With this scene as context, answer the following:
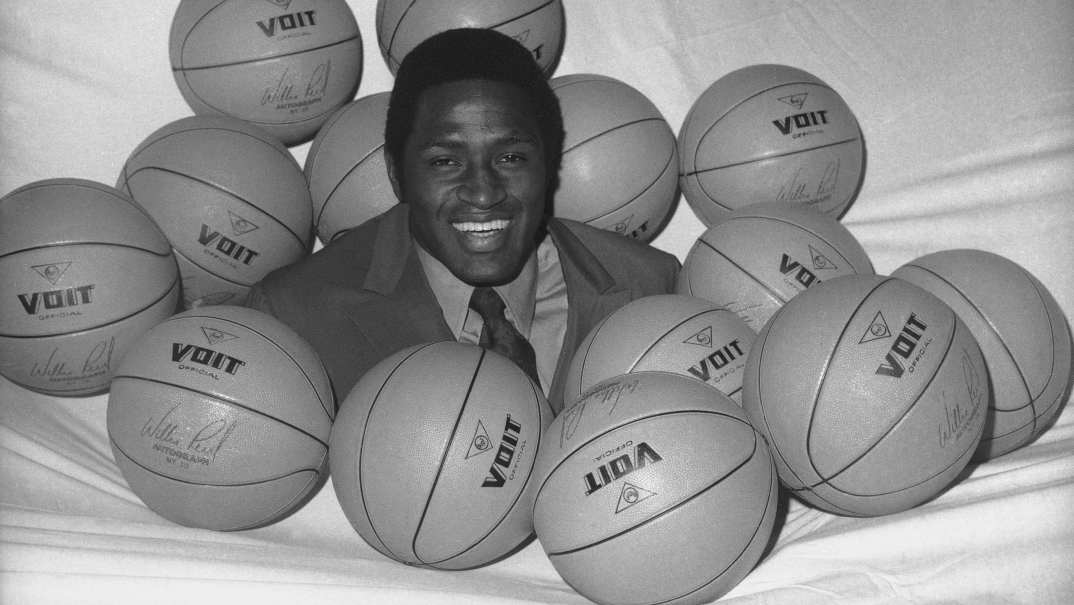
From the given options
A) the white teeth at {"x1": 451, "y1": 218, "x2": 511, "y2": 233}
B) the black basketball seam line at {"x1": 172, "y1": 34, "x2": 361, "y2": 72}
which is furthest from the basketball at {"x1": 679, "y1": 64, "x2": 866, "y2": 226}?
the black basketball seam line at {"x1": 172, "y1": 34, "x2": 361, "y2": 72}

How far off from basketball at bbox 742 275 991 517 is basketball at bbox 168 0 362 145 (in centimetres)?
173

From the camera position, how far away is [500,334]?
9.89 ft

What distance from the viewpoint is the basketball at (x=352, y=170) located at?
3.29 m

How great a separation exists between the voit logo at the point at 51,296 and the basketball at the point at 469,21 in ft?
4.19

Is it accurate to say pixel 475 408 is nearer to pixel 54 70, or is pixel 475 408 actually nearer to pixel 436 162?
pixel 436 162

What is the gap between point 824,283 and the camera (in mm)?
2697

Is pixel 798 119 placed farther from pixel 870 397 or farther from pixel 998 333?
pixel 870 397

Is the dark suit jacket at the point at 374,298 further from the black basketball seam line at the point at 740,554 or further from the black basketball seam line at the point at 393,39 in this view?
the black basketball seam line at the point at 740,554

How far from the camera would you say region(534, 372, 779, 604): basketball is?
2.23 metres

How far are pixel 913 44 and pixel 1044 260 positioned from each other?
3.04ft

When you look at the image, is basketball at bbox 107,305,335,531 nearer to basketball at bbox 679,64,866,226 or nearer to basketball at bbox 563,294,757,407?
basketball at bbox 563,294,757,407

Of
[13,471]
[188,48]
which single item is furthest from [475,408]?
[188,48]

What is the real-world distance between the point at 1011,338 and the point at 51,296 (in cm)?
258

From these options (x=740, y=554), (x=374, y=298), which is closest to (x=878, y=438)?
(x=740, y=554)
